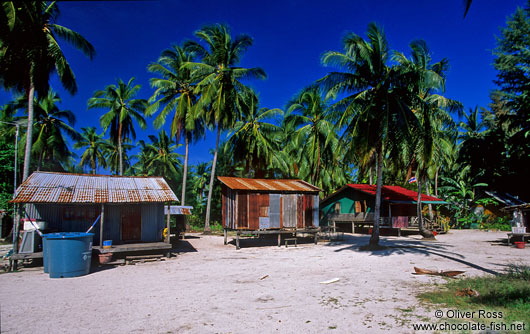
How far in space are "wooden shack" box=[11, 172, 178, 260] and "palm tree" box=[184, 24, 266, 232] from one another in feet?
34.4

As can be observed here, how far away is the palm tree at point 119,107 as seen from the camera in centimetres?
3153

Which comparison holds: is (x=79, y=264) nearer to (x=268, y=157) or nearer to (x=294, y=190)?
(x=294, y=190)

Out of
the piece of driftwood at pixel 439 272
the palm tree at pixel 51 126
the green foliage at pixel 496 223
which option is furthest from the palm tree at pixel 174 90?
the green foliage at pixel 496 223

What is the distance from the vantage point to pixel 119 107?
32.2 metres

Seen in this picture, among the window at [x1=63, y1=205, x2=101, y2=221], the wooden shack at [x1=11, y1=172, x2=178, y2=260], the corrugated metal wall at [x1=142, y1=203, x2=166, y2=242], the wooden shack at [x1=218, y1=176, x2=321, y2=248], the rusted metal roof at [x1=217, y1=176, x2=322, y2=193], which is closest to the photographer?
the wooden shack at [x1=11, y1=172, x2=178, y2=260]

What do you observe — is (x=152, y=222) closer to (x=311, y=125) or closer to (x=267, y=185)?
(x=267, y=185)

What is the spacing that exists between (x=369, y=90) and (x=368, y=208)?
14.3 m

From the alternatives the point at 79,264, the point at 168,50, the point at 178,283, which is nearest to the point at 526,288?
the point at 178,283

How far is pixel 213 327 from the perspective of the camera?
635 cm

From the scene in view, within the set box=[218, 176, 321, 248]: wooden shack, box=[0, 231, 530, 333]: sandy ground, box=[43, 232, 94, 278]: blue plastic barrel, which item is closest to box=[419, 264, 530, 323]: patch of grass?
box=[0, 231, 530, 333]: sandy ground

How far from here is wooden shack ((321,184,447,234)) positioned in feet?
89.9

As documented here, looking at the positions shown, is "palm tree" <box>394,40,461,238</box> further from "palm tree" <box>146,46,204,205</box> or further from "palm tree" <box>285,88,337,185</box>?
"palm tree" <box>146,46,204,205</box>

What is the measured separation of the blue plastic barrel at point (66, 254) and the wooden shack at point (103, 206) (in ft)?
8.09

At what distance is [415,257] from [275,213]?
28.6 ft
